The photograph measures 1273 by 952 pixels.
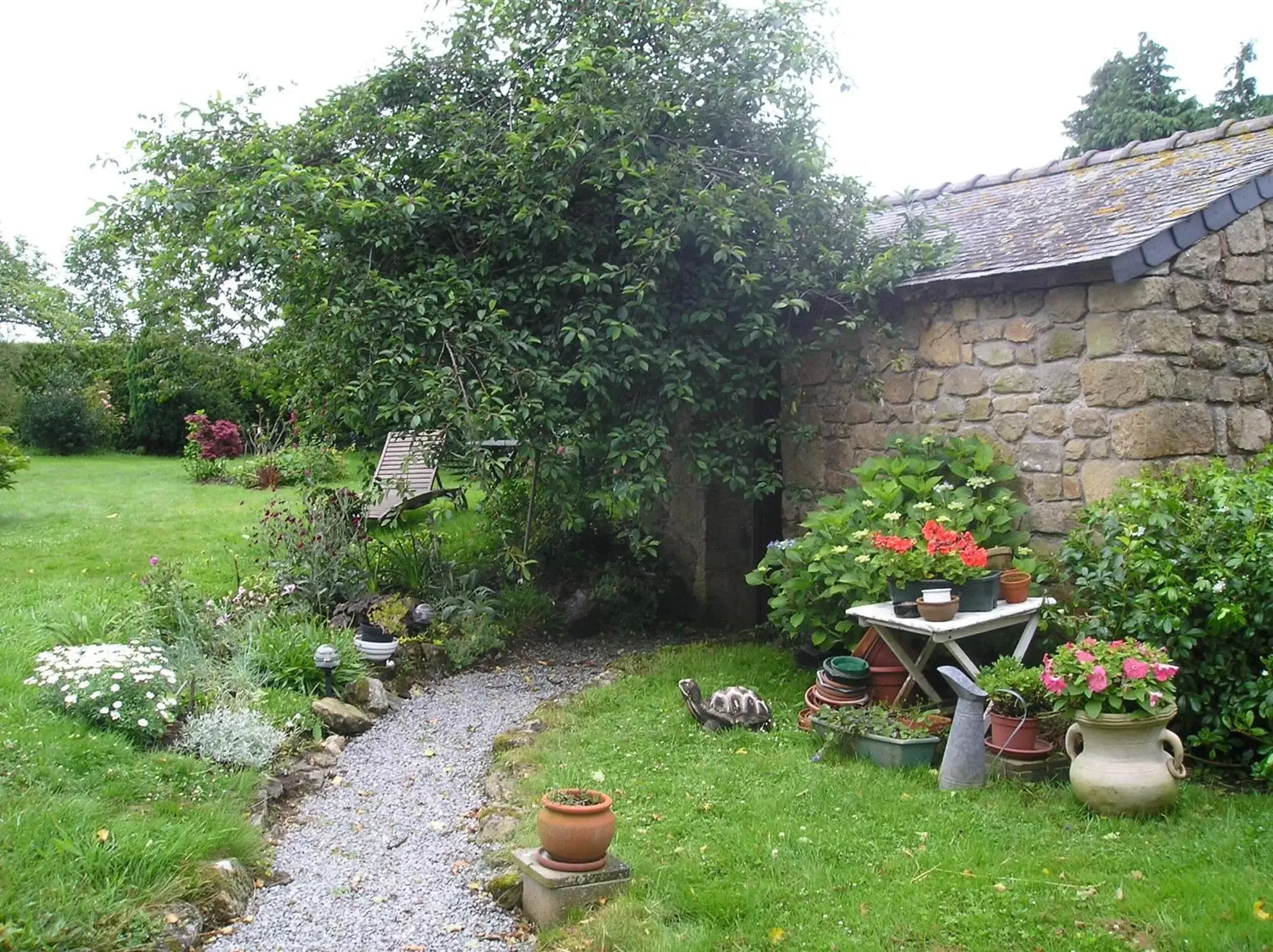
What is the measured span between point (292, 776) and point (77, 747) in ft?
3.37

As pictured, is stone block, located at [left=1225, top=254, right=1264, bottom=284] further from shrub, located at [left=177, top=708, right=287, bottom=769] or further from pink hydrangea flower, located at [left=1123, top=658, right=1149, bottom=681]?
shrub, located at [left=177, top=708, right=287, bottom=769]

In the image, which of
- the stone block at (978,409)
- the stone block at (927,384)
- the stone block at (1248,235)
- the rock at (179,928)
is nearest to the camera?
the rock at (179,928)

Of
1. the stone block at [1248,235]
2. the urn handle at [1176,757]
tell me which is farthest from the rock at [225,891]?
the stone block at [1248,235]

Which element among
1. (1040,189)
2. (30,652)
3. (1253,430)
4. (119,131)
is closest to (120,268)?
(119,131)

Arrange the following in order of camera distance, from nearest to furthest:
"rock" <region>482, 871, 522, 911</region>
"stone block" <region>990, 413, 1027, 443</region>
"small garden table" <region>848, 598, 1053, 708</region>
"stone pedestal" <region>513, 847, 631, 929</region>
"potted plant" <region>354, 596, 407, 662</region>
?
"stone pedestal" <region>513, 847, 631, 929</region>, "rock" <region>482, 871, 522, 911</region>, "small garden table" <region>848, 598, 1053, 708</region>, "stone block" <region>990, 413, 1027, 443</region>, "potted plant" <region>354, 596, 407, 662</region>

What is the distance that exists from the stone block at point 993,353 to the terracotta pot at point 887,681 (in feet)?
6.93

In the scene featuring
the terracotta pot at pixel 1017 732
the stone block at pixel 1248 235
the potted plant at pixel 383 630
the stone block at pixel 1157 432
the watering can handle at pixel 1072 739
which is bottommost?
the potted plant at pixel 383 630

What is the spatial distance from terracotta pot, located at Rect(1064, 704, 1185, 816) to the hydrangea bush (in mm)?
A: 4196

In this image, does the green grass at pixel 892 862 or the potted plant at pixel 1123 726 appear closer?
the green grass at pixel 892 862

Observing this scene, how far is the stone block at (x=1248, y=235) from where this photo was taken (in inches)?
248

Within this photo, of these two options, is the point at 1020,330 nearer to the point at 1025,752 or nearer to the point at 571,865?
the point at 1025,752

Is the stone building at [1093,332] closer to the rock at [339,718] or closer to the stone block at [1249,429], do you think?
the stone block at [1249,429]

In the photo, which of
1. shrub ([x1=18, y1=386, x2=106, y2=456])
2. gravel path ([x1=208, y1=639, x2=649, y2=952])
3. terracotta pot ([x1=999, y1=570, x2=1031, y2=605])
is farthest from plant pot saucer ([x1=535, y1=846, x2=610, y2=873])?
shrub ([x1=18, y1=386, x2=106, y2=456])

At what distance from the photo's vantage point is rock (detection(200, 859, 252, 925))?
3.66 metres
